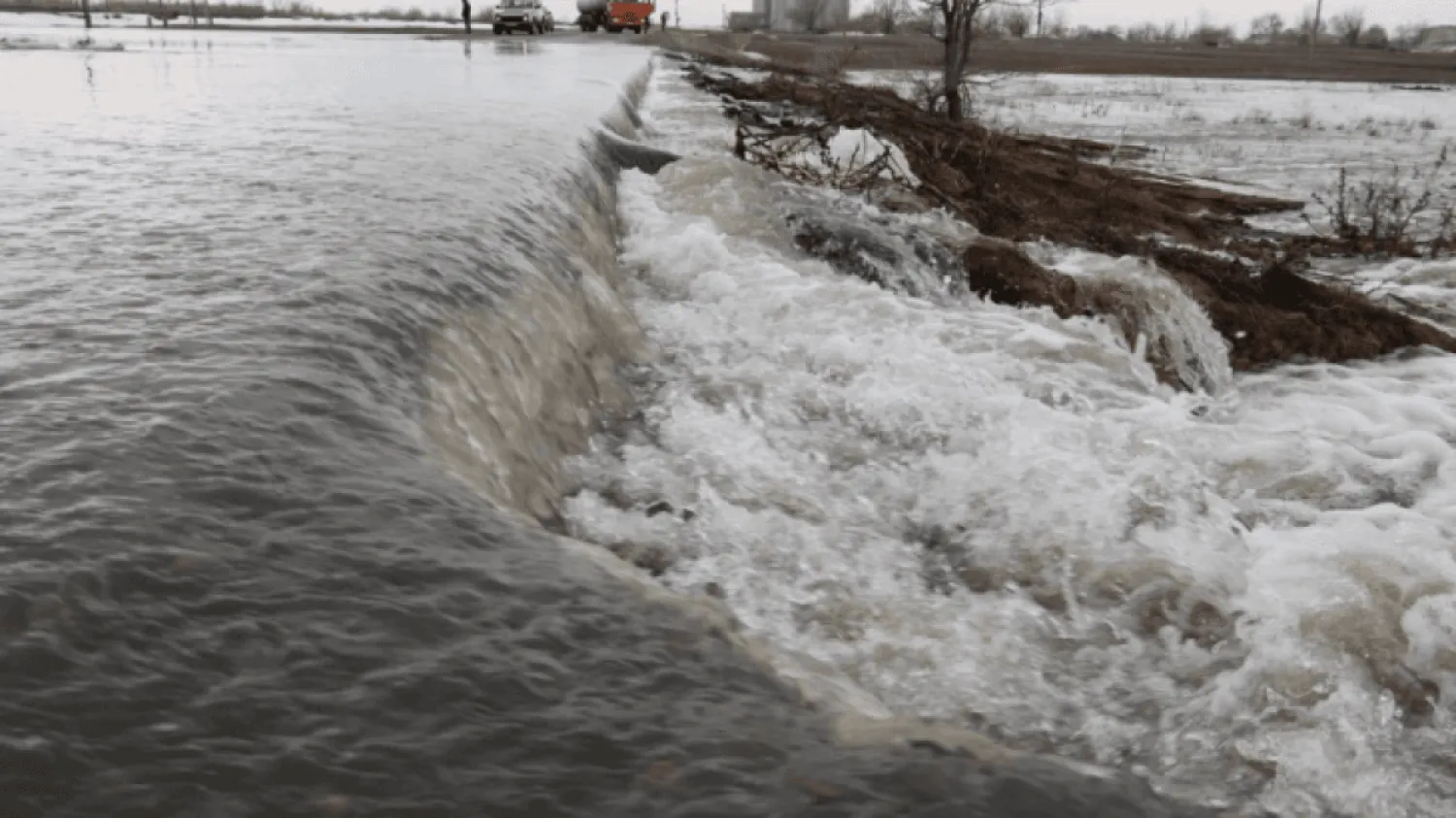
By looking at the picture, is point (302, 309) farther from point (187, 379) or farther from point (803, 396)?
point (803, 396)

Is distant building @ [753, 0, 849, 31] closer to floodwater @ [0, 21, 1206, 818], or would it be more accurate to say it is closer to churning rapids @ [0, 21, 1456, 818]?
churning rapids @ [0, 21, 1456, 818]

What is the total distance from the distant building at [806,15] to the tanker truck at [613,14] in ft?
179

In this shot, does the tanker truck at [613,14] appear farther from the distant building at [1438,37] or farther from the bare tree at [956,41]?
the distant building at [1438,37]

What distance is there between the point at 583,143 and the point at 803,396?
5.78 metres

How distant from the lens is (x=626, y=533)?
4090 millimetres

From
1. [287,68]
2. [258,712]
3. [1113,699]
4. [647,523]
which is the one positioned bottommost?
[1113,699]

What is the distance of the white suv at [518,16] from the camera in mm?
47625

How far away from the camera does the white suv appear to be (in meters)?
47.6

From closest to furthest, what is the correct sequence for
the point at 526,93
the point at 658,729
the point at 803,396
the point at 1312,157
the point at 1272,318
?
the point at 658,729
the point at 803,396
the point at 1272,318
the point at 526,93
the point at 1312,157

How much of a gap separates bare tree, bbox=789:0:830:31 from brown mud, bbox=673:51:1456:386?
334ft

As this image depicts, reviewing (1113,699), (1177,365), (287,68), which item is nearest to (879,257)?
(1177,365)

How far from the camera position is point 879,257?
867cm

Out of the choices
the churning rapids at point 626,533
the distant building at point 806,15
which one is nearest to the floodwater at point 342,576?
the churning rapids at point 626,533

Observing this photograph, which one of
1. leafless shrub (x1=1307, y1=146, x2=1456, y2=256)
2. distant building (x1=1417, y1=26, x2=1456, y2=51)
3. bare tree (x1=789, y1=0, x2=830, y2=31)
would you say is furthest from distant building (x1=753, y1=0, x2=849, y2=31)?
leafless shrub (x1=1307, y1=146, x2=1456, y2=256)
